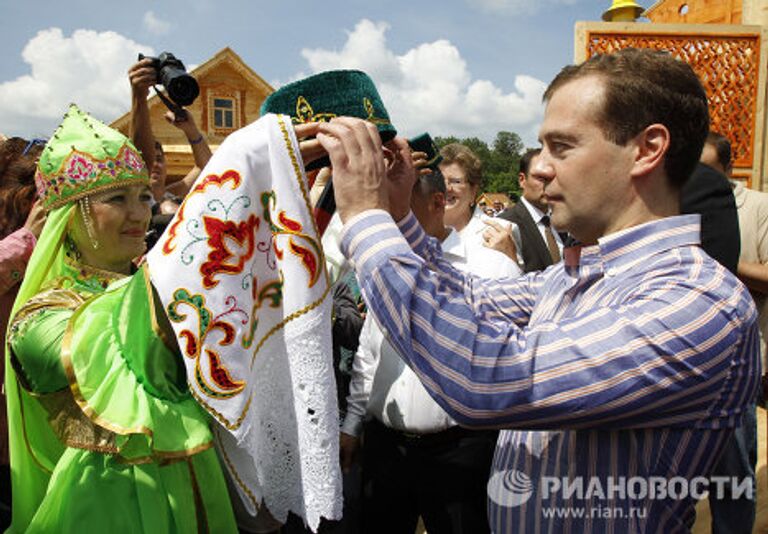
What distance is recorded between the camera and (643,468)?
117 cm

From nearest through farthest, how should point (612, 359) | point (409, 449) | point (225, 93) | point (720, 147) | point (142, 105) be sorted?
point (612, 359) → point (409, 449) → point (142, 105) → point (720, 147) → point (225, 93)

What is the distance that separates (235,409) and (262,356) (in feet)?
0.43

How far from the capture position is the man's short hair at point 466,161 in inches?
160

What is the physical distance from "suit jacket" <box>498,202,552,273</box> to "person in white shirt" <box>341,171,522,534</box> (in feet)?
2.86

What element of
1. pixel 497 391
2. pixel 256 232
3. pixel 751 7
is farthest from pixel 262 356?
pixel 751 7

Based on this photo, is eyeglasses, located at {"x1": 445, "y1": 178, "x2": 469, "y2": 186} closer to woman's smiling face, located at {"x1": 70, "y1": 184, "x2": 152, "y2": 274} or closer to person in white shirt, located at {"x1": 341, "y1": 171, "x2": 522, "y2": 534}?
person in white shirt, located at {"x1": 341, "y1": 171, "x2": 522, "y2": 534}

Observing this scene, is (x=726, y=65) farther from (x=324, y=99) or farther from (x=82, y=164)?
(x=82, y=164)

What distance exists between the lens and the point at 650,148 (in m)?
1.22

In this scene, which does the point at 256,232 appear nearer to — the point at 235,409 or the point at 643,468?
the point at 235,409

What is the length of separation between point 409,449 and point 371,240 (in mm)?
1656

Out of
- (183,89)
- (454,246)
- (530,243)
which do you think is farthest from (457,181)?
(183,89)

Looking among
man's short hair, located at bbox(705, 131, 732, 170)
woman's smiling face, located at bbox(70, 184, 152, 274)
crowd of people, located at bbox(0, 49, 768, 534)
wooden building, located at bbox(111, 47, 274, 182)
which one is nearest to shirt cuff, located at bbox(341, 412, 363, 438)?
crowd of people, located at bbox(0, 49, 768, 534)

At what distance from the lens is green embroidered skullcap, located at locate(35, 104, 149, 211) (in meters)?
2.10

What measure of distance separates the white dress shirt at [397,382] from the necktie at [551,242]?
0.83m
